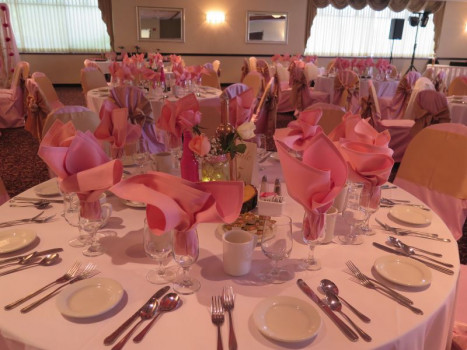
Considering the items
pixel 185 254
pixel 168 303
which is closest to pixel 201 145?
pixel 185 254

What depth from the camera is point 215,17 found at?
11.1 meters

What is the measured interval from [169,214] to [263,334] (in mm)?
344

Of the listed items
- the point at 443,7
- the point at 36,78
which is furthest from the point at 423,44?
the point at 36,78

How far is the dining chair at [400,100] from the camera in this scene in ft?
17.6

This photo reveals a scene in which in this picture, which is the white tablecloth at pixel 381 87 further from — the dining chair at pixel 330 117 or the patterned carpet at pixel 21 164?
the dining chair at pixel 330 117

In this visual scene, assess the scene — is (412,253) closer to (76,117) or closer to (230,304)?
(230,304)

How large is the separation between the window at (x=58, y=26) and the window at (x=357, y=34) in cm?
648

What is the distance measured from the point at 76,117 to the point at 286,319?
1.95m

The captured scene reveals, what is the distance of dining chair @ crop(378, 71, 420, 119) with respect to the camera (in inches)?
211

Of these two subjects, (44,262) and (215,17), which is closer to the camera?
(44,262)

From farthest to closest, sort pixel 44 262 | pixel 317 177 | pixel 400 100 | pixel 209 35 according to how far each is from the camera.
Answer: pixel 209 35, pixel 400 100, pixel 44 262, pixel 317 177

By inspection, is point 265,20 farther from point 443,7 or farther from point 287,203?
point 287,203

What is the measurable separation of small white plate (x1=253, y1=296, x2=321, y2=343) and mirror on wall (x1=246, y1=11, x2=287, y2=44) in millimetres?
11436

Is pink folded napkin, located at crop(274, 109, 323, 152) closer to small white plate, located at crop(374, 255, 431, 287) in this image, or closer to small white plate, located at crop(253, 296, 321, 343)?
small white plate, located at crop(374, 255, 431, 287)
